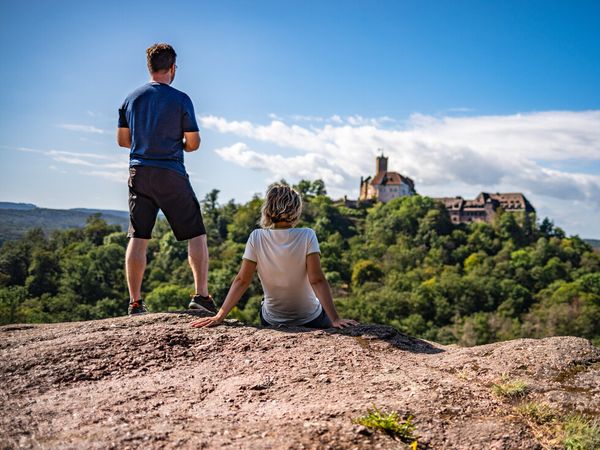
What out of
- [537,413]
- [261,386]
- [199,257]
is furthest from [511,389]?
[199,257]

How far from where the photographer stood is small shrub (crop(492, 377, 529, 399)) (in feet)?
11.2

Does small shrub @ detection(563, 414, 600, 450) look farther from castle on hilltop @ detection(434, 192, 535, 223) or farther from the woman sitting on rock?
castle on hilltop @ detection(434, 192, 535, 223)

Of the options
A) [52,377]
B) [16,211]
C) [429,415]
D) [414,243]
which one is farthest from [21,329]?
[414,243]

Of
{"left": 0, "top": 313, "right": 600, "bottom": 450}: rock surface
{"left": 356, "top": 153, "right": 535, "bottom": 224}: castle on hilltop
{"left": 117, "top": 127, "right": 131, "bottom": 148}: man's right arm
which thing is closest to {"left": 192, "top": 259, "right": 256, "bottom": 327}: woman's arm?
{"left": 0, "top": 313, "right": 600, "bottom": 450}: rock surface

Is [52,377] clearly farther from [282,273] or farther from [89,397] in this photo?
[282,273]

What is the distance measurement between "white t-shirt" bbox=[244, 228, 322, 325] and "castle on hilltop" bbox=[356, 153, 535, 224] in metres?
91.7

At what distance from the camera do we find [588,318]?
52875 millimetres

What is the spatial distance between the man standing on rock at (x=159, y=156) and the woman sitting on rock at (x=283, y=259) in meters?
0.96

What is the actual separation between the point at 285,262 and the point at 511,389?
196cm

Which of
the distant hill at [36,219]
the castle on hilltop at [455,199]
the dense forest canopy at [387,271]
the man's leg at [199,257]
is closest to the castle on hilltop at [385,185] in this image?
the castle on hilltop at [455,199]

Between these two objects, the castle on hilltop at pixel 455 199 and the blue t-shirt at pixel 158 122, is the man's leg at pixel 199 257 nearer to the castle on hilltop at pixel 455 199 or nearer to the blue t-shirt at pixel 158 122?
the blue t-shirt at pixel 158 122

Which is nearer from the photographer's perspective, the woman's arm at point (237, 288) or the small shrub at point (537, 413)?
the small shrub at point (537, 413)

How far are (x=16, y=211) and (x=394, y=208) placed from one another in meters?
56.5

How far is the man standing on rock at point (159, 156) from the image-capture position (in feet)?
16.7
